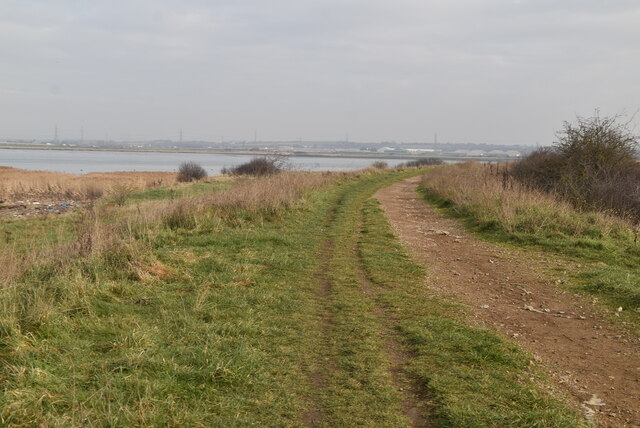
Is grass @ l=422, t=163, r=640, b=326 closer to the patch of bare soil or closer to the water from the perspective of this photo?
the patch of bare soil

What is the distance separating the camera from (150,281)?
301 inches

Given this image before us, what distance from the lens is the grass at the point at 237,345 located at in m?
3.99

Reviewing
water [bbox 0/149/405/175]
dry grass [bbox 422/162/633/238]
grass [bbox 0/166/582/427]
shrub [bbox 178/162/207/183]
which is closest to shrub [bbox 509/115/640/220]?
dry grass [bbox 422/162/633/238]

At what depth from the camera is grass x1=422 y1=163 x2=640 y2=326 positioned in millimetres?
7750

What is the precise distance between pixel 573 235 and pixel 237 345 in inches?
347

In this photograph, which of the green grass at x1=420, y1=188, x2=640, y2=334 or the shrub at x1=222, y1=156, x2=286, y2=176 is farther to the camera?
the shrub at x1=222, y1=156, x2=286, y2=176

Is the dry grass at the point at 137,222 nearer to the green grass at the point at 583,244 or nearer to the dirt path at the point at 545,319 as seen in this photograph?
the dirt path at the point at 545,319

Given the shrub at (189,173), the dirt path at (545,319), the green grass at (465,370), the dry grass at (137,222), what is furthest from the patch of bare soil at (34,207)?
the green grass at (465,370)

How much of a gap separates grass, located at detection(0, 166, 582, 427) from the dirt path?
0.37 metres

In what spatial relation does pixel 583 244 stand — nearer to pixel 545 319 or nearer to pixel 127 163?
pixel 545 319

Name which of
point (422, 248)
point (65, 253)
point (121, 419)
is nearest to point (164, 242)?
point (65, 253)

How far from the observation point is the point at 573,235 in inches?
453

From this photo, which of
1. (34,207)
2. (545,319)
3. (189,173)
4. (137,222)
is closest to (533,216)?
(545,319)

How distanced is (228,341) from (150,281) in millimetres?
2686
